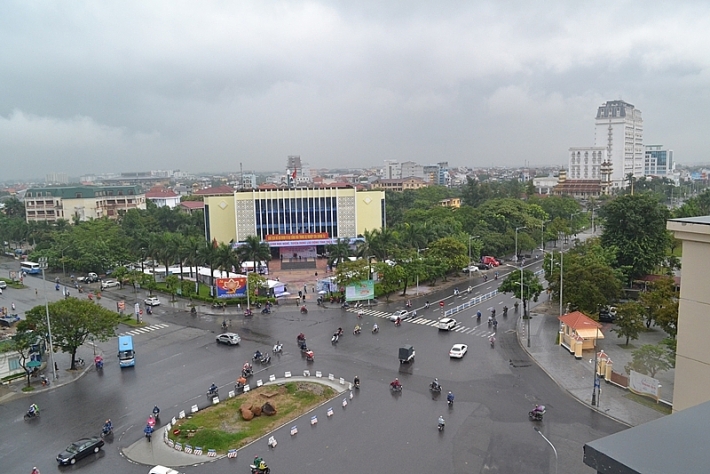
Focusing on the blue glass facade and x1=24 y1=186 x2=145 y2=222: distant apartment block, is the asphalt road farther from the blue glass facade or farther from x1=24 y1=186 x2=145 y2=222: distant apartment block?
x1=24 y1=186 x2=145 y2=222: distant apartment block

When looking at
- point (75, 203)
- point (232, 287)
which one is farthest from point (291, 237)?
point (75, 203)

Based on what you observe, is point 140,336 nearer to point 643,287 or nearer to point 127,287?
point 127,287

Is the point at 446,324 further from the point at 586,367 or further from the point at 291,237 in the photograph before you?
the point at 291,237

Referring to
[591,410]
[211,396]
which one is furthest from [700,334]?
[211,396]

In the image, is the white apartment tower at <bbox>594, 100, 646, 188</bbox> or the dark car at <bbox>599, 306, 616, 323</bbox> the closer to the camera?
the dark car at <bbox>599, 306, 616, 323</bbox>

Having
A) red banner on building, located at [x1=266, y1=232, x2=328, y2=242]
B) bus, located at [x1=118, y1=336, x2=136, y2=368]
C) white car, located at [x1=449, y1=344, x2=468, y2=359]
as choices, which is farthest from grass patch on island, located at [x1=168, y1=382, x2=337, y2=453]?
red banner on building, located at [x1=266, y1=232, x2=328, y2=242]

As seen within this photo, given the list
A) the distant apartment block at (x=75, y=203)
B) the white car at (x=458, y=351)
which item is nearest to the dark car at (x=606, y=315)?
the white car at (x=458, y=351)

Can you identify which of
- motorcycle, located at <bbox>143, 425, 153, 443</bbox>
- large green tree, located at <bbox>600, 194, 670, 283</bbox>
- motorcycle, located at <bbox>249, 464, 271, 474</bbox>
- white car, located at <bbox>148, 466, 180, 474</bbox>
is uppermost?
large green tree, located at <bbox>600, 194, 670, 283</bbox>
